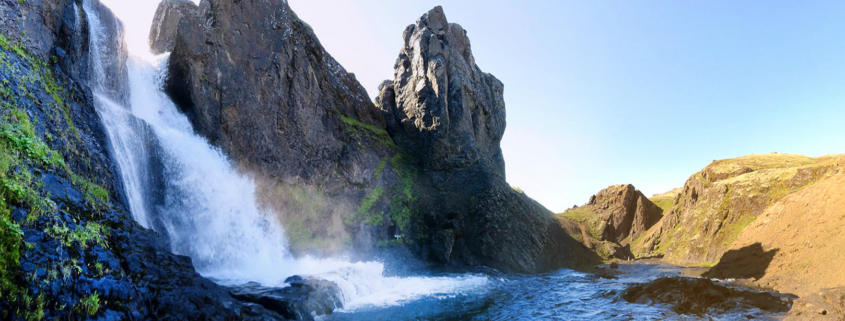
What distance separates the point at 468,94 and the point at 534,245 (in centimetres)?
2480

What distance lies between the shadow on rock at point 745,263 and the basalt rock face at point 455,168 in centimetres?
1871

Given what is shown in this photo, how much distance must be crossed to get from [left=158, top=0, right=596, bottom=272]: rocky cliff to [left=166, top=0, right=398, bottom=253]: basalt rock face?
12 centimetres

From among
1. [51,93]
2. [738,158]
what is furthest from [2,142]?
[738,158]

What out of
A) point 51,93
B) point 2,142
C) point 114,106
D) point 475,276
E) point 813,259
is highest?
point 114,106

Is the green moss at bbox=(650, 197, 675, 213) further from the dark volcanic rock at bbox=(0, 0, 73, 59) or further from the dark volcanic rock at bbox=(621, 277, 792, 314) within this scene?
the dark volcanic rock at bbox=(0, 0, 73, 59)

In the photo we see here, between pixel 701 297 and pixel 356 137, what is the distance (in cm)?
3748

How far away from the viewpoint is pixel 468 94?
61.2m

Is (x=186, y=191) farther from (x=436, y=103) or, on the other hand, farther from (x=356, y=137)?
(x=436, y=103)

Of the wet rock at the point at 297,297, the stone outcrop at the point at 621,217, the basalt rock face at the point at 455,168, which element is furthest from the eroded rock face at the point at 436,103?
the wet rock at the point at 297,297

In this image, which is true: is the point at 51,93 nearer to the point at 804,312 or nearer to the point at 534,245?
the point at 804,312

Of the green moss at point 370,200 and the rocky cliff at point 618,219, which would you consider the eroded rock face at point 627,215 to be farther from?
the green moss at point 370,200

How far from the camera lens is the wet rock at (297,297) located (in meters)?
18.5

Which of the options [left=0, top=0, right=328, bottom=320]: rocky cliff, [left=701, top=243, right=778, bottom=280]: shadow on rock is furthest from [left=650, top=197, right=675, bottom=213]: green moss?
[left=0, top=0, right=328, bottom=320]: rocky cliff

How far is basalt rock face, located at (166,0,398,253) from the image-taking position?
3428cm
